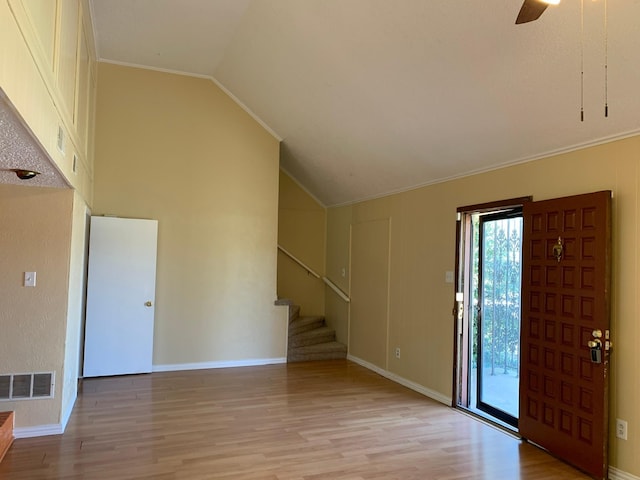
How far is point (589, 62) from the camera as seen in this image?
2.94m

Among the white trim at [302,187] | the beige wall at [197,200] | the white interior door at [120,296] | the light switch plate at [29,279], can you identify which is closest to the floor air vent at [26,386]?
the light switch plate at [29,279]

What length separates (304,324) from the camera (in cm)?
738

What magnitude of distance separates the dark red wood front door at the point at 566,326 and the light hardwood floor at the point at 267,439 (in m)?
0.25

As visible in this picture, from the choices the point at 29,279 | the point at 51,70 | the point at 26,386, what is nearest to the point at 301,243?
the point at 29,279

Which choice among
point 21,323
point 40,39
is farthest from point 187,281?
point 40,39

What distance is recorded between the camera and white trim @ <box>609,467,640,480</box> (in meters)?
3.13

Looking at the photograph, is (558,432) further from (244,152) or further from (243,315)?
(244,152)

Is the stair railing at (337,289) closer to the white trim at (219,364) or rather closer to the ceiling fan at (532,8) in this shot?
the white trim at (219,364)

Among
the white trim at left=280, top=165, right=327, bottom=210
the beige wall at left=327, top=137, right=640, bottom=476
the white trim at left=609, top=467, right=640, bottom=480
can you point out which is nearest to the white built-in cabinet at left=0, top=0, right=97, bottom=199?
the white trim at left=280, top=165, right=327, bottom=210

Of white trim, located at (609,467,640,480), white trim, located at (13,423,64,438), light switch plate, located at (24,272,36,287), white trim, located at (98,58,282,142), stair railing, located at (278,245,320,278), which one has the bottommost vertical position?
white trim, located at (13,423,64,438)

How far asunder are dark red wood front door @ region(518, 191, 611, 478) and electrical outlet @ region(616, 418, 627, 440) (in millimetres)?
86

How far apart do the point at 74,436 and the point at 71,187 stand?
82.8 inches

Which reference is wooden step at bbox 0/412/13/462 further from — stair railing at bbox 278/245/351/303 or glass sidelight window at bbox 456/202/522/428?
stair railing at bbox 278/245/351/303

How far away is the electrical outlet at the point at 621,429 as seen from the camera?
3188 mm
